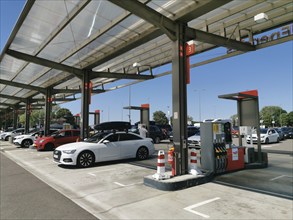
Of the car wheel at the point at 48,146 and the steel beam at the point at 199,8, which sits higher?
the steel beam at the point at 199,8

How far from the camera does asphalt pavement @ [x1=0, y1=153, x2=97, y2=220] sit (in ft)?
14.8

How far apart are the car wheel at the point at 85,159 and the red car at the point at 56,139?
24.3 feet

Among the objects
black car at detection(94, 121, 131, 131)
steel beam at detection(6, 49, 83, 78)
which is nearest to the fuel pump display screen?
black car at detection(94, 121, 131, 131)

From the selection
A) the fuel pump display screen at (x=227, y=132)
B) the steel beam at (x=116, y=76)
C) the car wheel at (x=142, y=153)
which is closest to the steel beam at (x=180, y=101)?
the fuel pump display screen at (x=227, y=132)

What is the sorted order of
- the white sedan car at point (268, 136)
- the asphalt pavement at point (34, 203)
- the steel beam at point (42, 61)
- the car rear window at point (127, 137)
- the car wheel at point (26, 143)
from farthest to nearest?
the white sedan car at point (268, 136) → the car wheel at point (26, 143) → the steel beam at point (42, 61) → the car rear window at point (127, 137) → the asphalt pavement at point (34, 203)

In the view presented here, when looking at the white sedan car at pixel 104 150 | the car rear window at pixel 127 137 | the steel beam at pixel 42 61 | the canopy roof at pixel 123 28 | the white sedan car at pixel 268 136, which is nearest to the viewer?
the canopy roof at pixel 123 28

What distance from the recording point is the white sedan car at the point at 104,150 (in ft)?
31.3

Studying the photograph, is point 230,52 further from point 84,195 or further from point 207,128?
point 84,195

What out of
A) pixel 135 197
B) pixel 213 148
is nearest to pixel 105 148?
pixel 213 148

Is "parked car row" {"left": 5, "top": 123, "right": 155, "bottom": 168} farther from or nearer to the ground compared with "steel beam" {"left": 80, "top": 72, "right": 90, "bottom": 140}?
nearer to the ground

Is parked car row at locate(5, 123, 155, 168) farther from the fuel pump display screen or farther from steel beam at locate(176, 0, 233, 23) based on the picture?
steel beam at locate(176, 0, 233, 23)

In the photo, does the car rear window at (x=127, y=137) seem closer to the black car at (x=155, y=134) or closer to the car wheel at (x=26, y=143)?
the black car at (x=155, y=134)

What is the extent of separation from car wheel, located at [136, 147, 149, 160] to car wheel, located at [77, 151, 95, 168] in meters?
2.49

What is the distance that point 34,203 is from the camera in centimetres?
520
